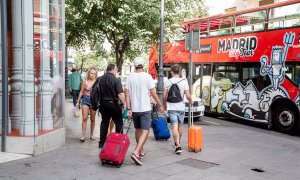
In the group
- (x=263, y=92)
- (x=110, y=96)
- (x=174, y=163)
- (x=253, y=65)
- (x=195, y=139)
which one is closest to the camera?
(x=174, y=163)

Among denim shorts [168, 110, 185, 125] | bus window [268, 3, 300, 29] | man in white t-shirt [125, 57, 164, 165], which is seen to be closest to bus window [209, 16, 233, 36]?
bus window [268, 3, 300, 29]

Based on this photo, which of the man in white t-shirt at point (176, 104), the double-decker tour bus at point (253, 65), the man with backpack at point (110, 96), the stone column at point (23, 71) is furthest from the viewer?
the double-decker tour bus at point (253, 65)

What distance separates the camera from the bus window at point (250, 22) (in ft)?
38.5

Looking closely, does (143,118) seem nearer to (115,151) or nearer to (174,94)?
(115,151)

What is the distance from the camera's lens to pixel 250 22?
1214cm

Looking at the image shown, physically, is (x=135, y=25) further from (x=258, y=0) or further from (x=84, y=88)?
(x=258, y=0)

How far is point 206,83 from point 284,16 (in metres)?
4.20

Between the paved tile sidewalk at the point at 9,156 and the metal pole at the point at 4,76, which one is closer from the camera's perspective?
the paved tile sidewalk at the point at 9,156

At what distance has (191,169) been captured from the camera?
6.14m

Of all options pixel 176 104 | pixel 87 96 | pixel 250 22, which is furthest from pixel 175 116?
pixel 250 22

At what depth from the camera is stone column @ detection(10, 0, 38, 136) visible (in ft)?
21.6

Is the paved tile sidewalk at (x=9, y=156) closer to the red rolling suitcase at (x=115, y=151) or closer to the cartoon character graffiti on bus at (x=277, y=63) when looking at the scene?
the red rolling suitcase at (x=115, y=151)

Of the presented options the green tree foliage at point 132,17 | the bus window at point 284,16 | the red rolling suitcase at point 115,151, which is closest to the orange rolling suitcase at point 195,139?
the red rolling suitcase at point 115,151

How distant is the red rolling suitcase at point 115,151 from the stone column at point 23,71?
1445 millimetres
